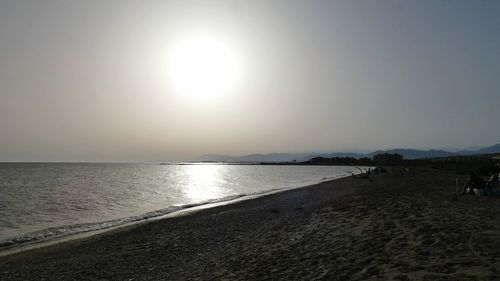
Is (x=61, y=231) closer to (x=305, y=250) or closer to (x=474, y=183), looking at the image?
(x=305, y=250)

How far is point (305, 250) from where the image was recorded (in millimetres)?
12891

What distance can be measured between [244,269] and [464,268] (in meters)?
6.18

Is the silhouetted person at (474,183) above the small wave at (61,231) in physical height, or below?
above

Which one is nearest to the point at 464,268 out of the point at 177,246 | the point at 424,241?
the point at 424,241

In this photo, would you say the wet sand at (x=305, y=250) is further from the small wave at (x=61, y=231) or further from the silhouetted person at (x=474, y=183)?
the silhouetted person at (x=474, y=183)

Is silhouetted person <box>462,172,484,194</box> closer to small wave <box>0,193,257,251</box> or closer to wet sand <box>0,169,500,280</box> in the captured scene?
wet sand <box>0,169,500,280</box>

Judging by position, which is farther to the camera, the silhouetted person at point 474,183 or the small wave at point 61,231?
the silhouetted person at point 474,183

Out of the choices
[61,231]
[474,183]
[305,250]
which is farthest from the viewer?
[474,183]

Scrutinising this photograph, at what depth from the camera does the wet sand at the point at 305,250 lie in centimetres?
927

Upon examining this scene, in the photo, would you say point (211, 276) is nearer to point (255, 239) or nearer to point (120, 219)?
point (255, 239)

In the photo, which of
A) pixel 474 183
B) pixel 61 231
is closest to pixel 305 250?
pixel 474 183

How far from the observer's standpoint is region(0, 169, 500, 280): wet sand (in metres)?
9.27

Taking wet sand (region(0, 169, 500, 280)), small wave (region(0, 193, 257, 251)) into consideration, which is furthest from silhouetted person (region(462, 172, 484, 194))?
small wave (region(0, 193, 257, 251))

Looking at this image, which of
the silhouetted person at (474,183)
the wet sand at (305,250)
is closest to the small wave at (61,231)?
the wet sand at (305,250)
